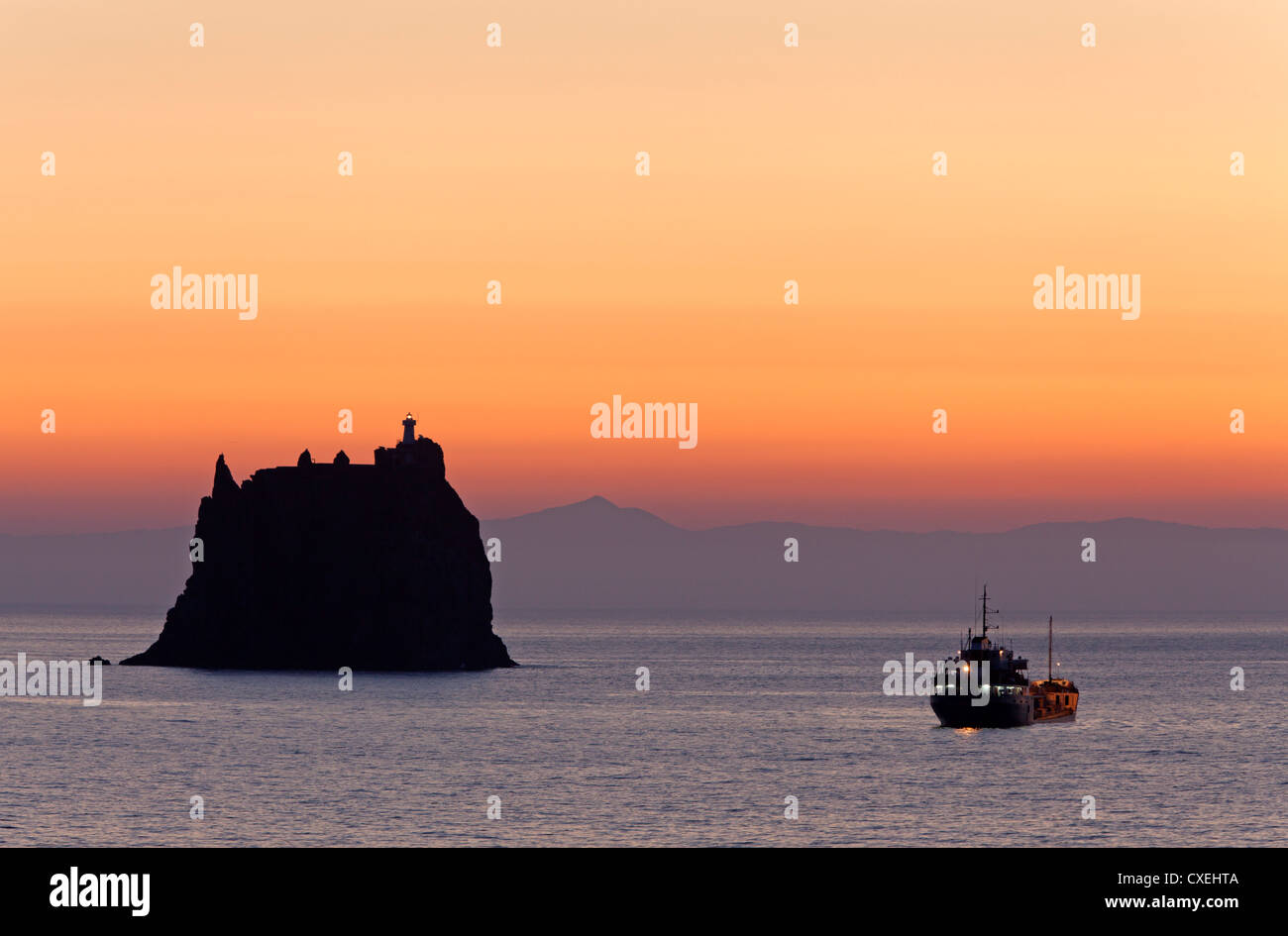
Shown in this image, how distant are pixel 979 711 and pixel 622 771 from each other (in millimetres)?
39099

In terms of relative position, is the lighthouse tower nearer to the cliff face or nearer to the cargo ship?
the cliff face

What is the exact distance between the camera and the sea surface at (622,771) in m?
62.8

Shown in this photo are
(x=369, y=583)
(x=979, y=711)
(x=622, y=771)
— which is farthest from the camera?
(x=369, y=583)

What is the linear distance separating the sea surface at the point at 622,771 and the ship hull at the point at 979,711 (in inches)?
41.6

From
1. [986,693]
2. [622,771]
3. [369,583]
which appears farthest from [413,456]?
[622,771]

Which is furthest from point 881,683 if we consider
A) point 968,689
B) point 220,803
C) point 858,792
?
point 220,803

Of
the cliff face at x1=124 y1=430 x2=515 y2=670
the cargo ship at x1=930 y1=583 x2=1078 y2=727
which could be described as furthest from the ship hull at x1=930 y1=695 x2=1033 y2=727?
the cliff face at x1=124 y1=430 x2=515 y2=670

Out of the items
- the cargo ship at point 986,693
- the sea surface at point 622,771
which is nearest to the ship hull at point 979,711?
the cargo ship at point 986,693

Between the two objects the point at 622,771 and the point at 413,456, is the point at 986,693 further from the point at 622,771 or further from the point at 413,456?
the point at 413,456

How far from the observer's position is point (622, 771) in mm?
84812

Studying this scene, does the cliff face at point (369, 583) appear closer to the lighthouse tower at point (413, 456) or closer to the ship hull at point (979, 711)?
the lighthouse tower at point (413, 456)

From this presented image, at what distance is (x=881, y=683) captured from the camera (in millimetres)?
179375
